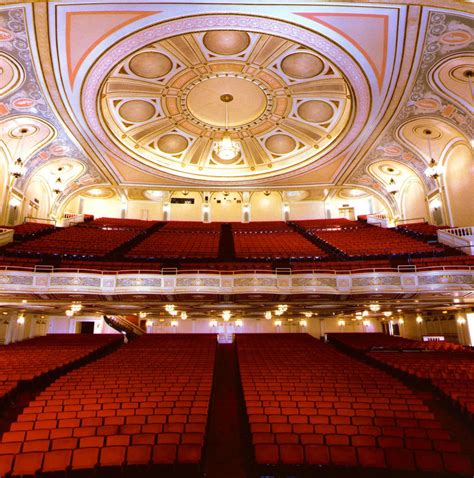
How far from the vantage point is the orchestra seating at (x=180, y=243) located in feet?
43.6

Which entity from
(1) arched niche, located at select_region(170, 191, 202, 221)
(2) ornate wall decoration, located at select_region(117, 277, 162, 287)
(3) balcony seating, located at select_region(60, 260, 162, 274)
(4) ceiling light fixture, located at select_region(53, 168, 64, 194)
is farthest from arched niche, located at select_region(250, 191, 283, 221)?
(2) ornate wall decoration, located at select_region(117, 277, 162, 287)

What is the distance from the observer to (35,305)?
1076cm

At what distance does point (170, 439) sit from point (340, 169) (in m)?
14.6

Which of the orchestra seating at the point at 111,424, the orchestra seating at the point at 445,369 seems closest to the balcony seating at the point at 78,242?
the orchestra seating at the point at 111,424

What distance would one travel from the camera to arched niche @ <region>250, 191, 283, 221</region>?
Answer: 68.8 ft

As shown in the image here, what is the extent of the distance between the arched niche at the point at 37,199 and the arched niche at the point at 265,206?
11.2 meters

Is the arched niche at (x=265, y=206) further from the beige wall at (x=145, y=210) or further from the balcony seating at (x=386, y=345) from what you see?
the balcony seating at (x=386, y=345)

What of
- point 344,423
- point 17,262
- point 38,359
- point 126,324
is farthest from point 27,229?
point 344,423

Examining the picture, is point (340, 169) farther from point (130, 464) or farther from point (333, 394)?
point (130, 464)

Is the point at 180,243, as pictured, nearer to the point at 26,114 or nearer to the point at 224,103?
the point at 224,103

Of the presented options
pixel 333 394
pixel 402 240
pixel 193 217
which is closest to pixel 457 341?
pixel 402 240

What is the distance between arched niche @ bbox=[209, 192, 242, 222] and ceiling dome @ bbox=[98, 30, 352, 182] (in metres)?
3.34

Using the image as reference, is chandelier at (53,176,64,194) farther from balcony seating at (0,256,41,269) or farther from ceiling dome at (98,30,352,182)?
balcony seating at (0,256,41,269)

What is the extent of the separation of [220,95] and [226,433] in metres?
11.4
